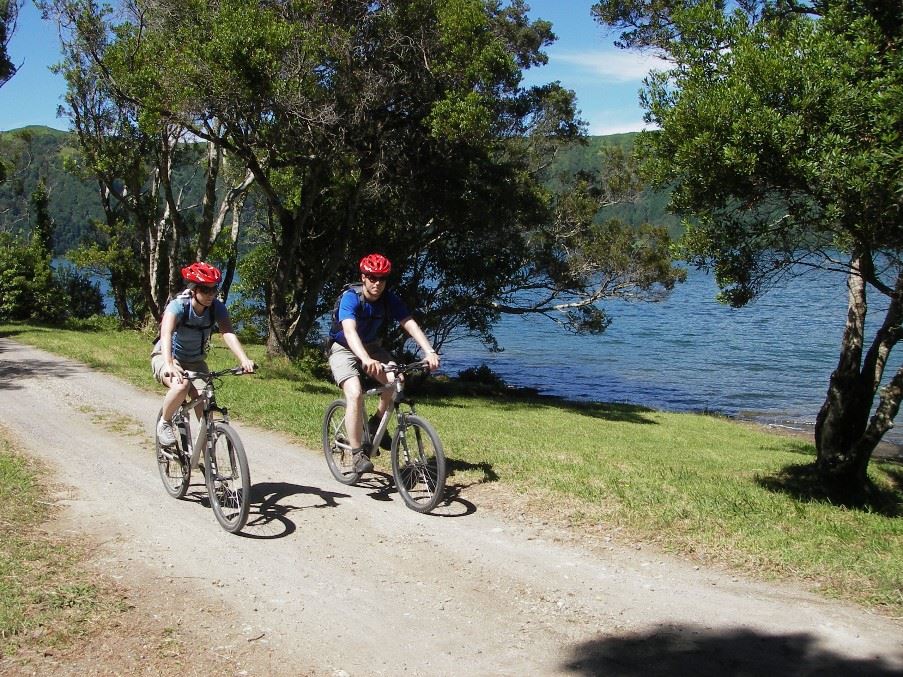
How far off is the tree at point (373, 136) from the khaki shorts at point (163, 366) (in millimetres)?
9107

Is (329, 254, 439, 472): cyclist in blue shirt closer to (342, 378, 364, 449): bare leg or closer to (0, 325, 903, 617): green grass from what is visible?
(342, 378, 364, 449): bare leg

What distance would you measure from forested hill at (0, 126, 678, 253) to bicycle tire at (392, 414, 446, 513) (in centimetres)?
866

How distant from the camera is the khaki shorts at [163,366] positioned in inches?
257

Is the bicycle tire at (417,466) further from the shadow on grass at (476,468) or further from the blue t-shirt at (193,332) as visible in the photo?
the blue t-shirt at (193,332)

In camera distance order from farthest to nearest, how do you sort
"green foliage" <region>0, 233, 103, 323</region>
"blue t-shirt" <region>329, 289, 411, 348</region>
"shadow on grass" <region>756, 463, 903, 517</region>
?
"green foliage" <region>0, 233, 103, 323</region>
"shadow on grass" <region>756, 463, 903, 517</region>
"blue t-shirt" <region>329, 289, 411, 348</region>

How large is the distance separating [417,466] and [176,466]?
2186mm

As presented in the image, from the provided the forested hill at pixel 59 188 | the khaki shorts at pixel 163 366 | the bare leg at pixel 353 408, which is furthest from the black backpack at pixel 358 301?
the forested hill at pixel 59 188

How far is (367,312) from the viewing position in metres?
7.04

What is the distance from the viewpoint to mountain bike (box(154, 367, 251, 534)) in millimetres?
6117

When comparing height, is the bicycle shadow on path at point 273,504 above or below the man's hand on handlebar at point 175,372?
below

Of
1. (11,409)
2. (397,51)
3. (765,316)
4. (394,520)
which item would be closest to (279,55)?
(397,51)

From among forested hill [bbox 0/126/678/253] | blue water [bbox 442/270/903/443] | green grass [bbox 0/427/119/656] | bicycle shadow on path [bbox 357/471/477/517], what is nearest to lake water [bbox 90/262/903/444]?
blue water [bbox 442/270/903/443]

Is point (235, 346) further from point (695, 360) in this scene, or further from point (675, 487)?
point (695, 360)

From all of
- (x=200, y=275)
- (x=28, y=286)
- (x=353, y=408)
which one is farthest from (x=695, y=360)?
(x=200, y=275)
